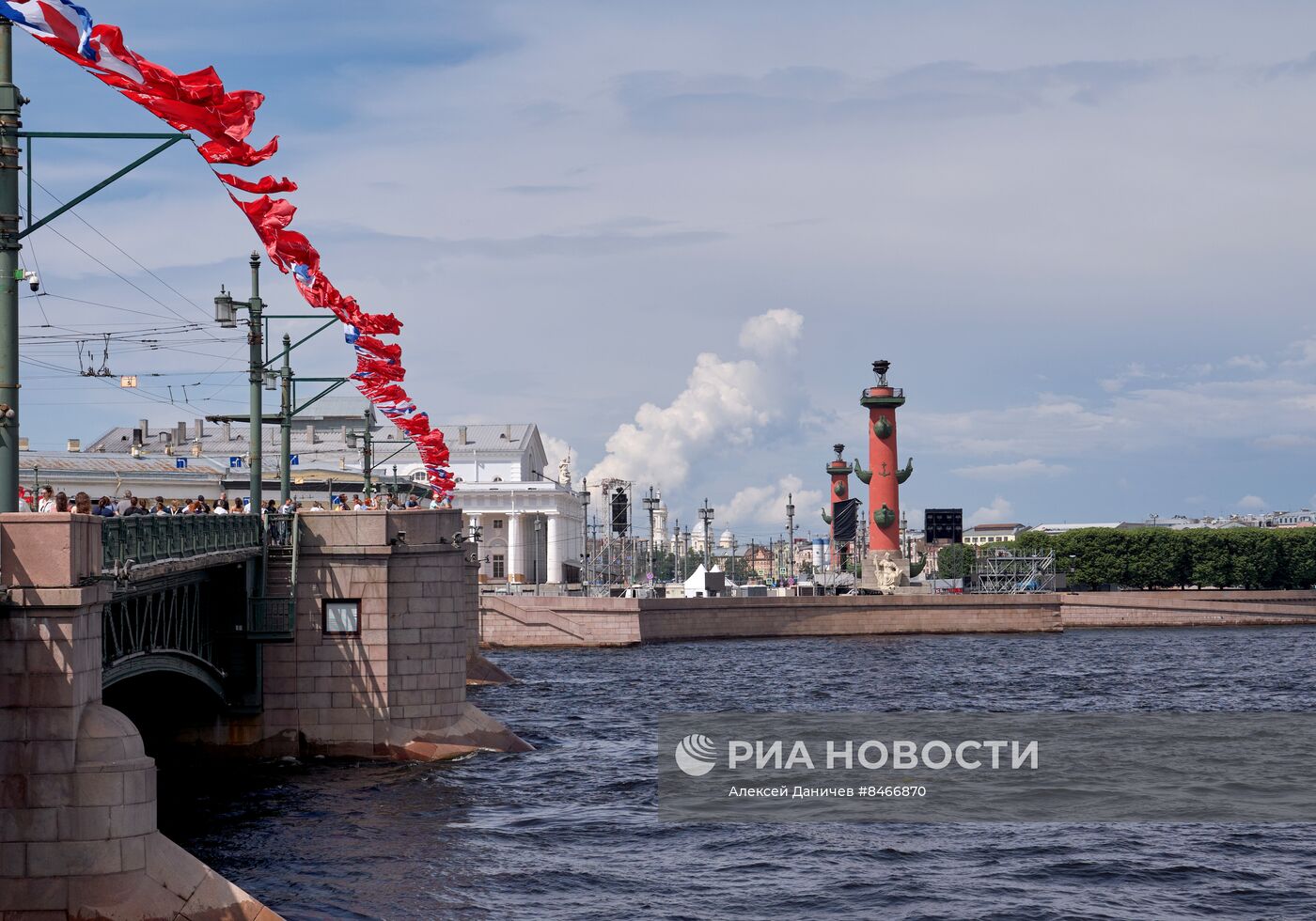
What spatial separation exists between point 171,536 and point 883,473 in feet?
291

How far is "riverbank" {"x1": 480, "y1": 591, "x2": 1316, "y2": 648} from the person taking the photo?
82438 mm

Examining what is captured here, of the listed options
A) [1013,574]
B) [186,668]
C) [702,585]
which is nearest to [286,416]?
[186,668]

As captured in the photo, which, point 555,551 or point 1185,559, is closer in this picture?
point 1185,559

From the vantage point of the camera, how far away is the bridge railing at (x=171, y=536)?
19688mm

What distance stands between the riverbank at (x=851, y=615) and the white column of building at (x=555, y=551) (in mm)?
34427

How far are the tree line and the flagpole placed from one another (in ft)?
355

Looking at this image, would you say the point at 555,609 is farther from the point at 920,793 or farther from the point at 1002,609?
the point at 920,793

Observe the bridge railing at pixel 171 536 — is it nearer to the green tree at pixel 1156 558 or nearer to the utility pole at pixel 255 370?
the utility pole at pixel 255 370

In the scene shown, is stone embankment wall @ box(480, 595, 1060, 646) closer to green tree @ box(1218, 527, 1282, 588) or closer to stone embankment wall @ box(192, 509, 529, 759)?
green tree @ box(1218, 527, 1282, 588)

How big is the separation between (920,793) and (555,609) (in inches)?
2139

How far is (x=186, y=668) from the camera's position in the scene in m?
26.8

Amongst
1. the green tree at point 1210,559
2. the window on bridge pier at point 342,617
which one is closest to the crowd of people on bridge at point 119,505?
the window on bridge pier at point 342,617

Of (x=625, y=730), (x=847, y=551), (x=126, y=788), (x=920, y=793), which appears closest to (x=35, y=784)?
(x=126, y=788)

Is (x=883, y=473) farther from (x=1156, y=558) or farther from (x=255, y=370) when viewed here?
(x=255, y=370)
